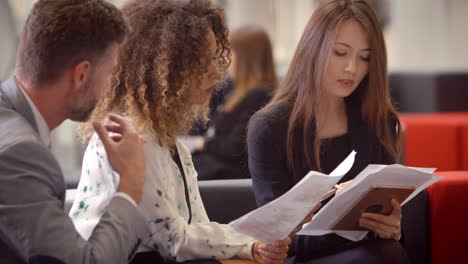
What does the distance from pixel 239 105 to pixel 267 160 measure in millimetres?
1550

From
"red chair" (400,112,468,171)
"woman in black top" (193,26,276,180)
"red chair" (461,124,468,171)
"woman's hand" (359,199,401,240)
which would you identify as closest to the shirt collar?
"woman's hand" (359,199,401,240)

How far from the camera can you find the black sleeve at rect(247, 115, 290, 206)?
6.40 feet

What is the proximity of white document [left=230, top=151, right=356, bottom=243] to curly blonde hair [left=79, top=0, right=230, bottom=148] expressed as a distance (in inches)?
11.2

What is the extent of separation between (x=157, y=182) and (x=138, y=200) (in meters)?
0.15

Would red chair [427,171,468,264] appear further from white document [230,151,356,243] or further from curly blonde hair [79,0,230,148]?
curly blonde hair [79,0,230,148]

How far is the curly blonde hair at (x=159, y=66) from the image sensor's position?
5.31 feet

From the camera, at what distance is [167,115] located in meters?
1.64

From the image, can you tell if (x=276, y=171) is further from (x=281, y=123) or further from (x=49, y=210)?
(x=49, y=210)

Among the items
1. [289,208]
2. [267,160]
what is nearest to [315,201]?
[289,208]

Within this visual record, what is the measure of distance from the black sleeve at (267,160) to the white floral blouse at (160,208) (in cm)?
31

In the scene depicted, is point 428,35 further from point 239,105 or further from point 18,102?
point 18,102

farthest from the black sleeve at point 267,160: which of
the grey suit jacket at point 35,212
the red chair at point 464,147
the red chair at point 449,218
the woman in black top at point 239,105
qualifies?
the red chair at point 464,147

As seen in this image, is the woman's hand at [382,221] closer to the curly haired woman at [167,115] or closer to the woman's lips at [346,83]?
the curly haired woman at [167,115]

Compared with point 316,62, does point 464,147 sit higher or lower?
lower
